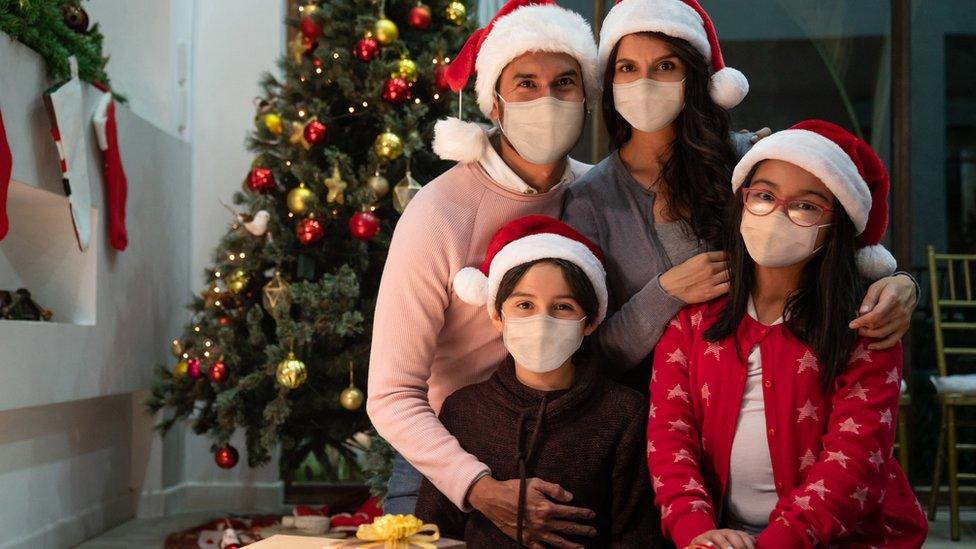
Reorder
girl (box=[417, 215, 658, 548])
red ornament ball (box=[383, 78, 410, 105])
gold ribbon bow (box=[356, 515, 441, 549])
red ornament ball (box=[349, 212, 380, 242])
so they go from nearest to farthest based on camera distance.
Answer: gold ribbon bow (box=[356, 515, 441, 549])
girl (box=[417, 215, 658, 548])
red ornament ball (box=[349, 212, 380, 242])
red ornament ball (box=[383, 78, 410, 105])

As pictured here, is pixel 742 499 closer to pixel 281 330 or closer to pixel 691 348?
pixel 691 348

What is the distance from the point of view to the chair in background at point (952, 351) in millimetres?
4700

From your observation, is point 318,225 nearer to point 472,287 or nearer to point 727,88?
point 472,287

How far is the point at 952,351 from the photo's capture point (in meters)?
5.00

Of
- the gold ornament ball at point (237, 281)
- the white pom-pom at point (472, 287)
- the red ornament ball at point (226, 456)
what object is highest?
the gold ornament ball at point (237, 281)

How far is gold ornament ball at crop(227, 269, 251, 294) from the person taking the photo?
4.22m

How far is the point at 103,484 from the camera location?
4.73 m

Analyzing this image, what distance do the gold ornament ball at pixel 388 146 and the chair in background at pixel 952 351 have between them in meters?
2.61

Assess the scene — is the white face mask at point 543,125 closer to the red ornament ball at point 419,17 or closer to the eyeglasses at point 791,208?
the eyeglasses at point 791,208

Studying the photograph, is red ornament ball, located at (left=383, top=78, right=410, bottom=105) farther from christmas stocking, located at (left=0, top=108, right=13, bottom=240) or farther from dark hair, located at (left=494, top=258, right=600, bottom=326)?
dark hair, located at (left=494, top=258, right=600, bottom=326)

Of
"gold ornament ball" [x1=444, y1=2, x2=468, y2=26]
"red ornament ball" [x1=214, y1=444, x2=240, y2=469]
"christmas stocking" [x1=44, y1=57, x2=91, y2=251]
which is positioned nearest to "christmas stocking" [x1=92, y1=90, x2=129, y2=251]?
"christmas stocking" [x1=44, y1=57, x2=91, y2=251]

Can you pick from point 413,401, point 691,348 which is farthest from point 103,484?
point 691,348

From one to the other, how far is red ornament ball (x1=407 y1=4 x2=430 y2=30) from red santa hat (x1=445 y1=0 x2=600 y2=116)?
197cm

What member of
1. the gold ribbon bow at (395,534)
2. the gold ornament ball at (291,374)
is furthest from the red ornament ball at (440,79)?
the gold ribbon bow at (395,534)
